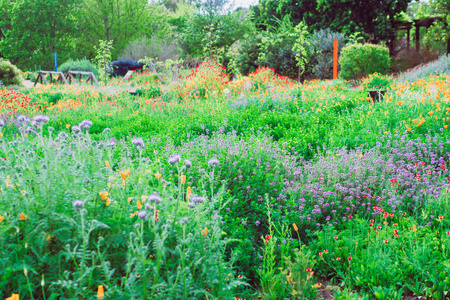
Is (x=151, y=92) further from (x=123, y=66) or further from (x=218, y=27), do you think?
(x=123, y=66)

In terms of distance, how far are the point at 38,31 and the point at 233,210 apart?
3131 centimetres

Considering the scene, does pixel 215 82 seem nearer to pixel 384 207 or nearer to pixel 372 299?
pixel 384 207

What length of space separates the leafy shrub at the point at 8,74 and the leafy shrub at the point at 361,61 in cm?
1433

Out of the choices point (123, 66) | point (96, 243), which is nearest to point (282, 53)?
point (123, 66)

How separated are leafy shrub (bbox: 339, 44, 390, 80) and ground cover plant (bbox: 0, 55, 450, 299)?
7.64m

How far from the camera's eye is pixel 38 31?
94.3ft

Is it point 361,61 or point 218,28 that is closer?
point 361,61

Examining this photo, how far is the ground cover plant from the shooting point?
70.5 inches

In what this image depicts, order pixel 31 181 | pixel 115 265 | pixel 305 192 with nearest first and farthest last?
pixel 115 265, pixel 31 181, pixel 305 192

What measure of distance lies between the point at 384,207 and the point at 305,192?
765 mm

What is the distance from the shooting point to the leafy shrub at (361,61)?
44.9 feet

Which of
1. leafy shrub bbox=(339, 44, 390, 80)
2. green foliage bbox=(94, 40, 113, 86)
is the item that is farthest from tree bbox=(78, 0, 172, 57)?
leafy shrub bbox=(339, 44, 390, 80)

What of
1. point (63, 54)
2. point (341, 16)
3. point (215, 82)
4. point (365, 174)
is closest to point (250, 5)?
point (341, 16)

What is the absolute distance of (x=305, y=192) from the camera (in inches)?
140
